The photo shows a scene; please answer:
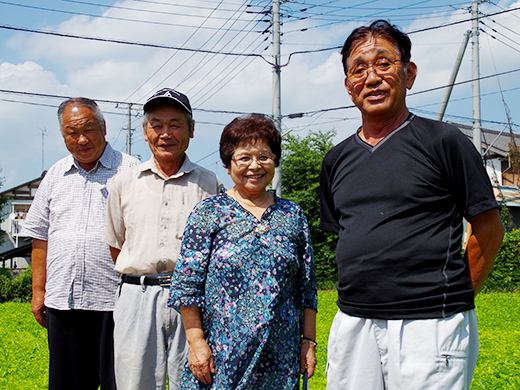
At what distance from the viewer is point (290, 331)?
2416 mm

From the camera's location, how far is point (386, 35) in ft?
7.85

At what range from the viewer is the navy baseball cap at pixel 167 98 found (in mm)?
2832

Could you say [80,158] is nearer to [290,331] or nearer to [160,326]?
[160,326]

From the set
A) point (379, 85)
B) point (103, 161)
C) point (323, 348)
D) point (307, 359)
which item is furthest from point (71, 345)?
point (323, 348)

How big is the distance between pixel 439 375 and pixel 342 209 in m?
0.80

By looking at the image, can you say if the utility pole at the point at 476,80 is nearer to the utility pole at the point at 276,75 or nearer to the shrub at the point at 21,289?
the utility pole at the point at 276,75

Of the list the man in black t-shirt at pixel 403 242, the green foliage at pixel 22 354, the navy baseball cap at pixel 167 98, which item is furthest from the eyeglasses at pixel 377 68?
the green foliage at pixel 22 354

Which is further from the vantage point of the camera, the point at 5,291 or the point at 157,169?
the point at 5,291

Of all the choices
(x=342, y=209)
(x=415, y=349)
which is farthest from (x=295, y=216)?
(x=415, y=349)

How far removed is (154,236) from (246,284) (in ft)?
2.32

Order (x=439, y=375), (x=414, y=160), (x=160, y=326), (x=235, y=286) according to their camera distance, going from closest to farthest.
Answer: (x=439, y=375) < (x=414, y=160) < (x=235, y=286) < (x=160, y=326)

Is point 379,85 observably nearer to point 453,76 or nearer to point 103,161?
point 103,161

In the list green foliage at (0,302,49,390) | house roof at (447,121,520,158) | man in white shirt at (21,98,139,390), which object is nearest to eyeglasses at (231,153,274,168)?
man in white shirt at (21,98,139,390)

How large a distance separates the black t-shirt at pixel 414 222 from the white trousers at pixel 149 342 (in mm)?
991
